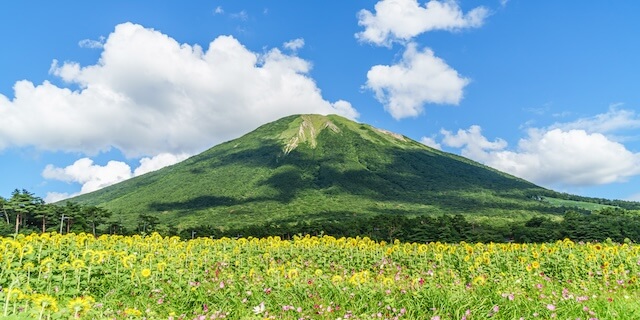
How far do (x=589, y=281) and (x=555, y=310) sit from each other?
4.99 meters

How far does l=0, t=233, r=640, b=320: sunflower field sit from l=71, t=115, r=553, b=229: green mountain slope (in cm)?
6734

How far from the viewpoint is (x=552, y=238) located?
23.5 meters

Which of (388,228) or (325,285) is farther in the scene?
(388,228)

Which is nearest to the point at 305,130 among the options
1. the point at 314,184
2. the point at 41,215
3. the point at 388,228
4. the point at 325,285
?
the point at 314,184

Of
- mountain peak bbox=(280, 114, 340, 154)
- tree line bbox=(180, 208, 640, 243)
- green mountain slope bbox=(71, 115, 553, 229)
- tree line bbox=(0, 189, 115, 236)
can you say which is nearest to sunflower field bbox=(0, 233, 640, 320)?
tree line bbox=(180, 208, 640, 243)

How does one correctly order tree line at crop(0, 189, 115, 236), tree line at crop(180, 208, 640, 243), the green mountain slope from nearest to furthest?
1. tree line at crop(180, 208, 640, 243)
2. tree line at crop(0, 189, 115, 236)
3. the green mountain slope

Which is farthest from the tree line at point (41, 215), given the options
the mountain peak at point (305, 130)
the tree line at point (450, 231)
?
the mountain peak at point (305, 130)

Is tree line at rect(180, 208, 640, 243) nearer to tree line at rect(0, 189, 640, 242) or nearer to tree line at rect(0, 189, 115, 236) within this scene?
tree line at rect(0, 189, 640, 242)

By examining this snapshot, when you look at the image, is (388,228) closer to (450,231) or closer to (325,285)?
(450,231)

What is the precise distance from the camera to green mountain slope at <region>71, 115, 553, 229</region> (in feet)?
325

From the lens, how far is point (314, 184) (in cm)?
12875

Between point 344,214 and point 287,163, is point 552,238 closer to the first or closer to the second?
point 344,214

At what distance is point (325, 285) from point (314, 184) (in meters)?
121

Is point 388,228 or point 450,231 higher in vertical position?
point 388,228
